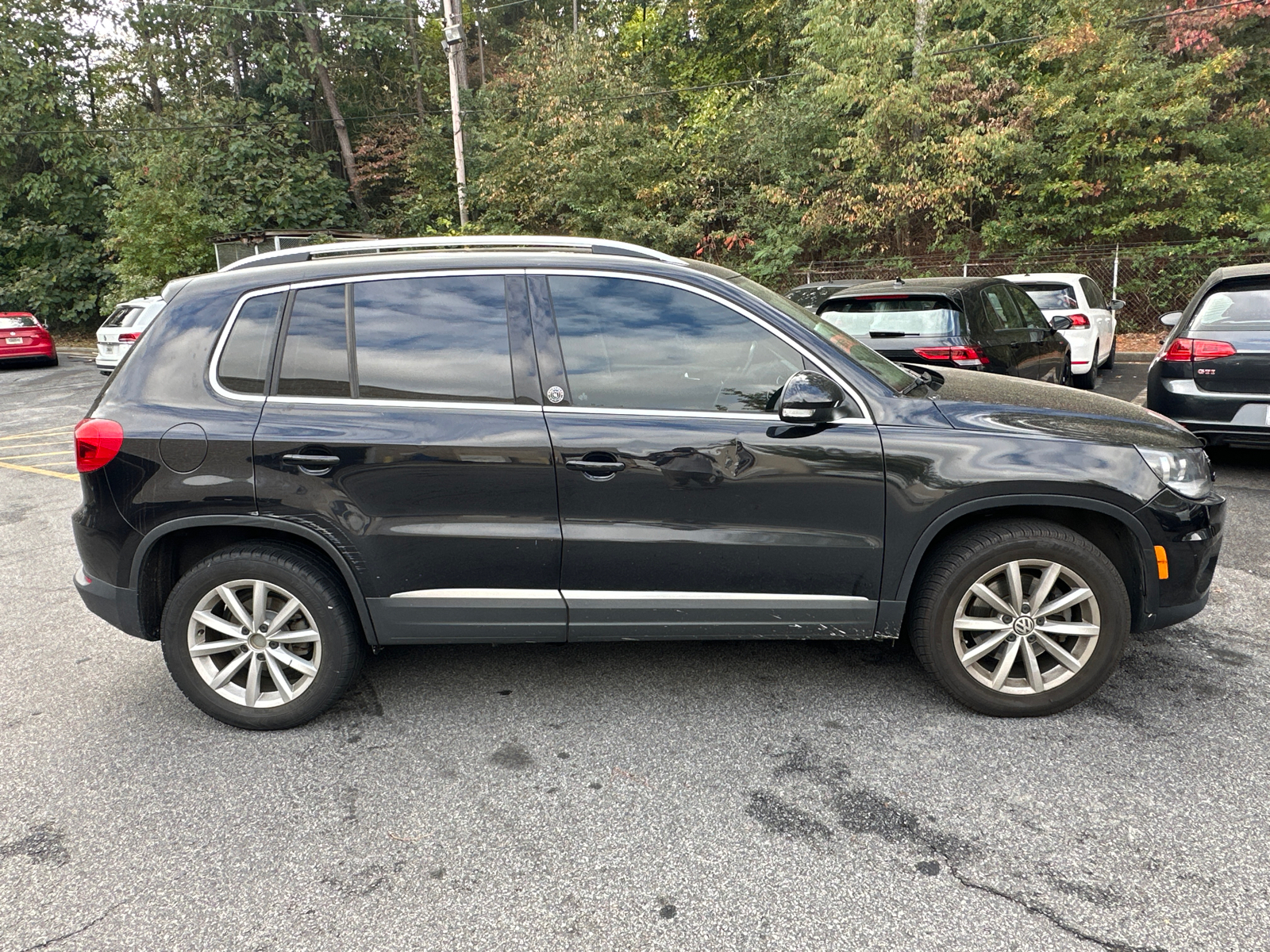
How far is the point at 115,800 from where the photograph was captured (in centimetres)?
312

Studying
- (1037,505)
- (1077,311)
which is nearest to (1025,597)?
(1037,505)

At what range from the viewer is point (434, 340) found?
3453 mm

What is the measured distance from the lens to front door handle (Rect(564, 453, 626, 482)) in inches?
131

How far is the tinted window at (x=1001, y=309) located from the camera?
7.96 metres

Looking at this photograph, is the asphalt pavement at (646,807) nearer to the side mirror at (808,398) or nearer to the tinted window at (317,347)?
the side mirror at (808,398)

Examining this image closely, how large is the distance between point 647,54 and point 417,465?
99.1 feet

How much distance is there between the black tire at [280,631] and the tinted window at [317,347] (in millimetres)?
641

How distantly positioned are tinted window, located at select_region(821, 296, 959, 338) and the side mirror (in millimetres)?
4475

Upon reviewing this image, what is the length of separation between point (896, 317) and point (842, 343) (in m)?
4.28

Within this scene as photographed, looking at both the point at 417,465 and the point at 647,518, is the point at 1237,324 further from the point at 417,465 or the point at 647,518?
the point at 417,465

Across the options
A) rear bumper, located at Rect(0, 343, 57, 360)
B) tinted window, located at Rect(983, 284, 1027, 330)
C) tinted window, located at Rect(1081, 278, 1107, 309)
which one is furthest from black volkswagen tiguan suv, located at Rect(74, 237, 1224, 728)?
rear bumper, located at Rect(0, 343, 57, 360)

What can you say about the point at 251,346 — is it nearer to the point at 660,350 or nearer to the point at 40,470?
A: the point at 660,350

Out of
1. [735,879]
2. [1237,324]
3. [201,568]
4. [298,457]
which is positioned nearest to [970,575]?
[735,879]

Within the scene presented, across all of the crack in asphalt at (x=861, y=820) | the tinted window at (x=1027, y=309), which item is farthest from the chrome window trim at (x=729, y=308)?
the tinted window at (x=1027, y=309)
